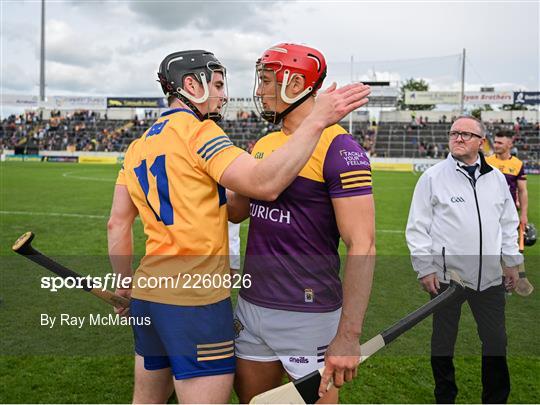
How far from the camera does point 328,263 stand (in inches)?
104

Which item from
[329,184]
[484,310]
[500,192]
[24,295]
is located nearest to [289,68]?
[329,184]

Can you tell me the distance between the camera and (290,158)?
211 cm

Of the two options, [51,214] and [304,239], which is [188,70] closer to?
[304,239]

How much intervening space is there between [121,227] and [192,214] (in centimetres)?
80

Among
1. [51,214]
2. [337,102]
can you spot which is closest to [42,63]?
[51,214]

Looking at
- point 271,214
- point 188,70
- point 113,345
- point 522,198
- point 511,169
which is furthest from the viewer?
point 522,198

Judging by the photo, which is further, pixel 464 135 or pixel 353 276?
pixel 464 135

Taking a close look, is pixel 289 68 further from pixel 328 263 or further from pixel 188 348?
pixel 188 348

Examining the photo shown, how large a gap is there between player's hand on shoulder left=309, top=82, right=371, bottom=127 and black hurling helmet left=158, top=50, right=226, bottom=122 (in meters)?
0.67

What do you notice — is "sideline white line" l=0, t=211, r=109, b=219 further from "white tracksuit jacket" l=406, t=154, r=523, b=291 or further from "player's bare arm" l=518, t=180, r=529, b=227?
"white tracksuit jacket" l=406, t=154, r=523, b=291

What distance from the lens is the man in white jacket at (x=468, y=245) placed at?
4.11 m

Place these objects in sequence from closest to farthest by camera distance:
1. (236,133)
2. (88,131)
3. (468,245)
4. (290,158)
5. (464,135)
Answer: (290,158)
(468,245)
(464,135)
(236,133)
(88,131)

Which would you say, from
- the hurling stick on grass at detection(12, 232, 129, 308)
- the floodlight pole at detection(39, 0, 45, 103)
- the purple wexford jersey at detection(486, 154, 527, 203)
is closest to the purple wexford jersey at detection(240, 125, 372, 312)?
the hurling stick on grass at detection(12, 232, 129, 308)

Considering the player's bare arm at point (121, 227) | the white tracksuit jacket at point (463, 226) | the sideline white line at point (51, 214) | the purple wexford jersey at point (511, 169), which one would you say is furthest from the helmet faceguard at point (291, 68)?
the sideline white line at point (51, 214)
